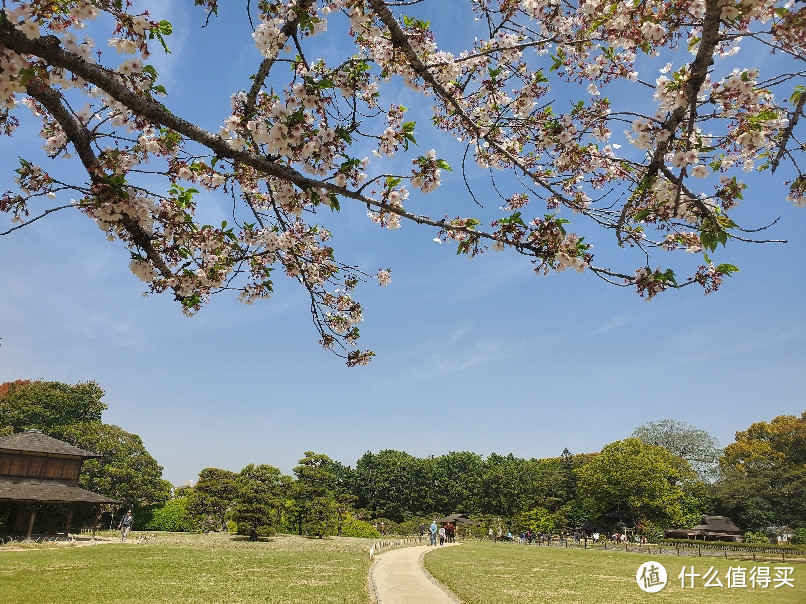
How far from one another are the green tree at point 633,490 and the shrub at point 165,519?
2723 cm

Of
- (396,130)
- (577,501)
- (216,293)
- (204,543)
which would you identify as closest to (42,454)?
(204,543)

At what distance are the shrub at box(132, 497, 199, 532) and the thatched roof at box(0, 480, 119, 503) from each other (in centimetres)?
586

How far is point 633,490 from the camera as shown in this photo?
34031mm

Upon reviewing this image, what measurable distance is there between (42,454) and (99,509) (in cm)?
495

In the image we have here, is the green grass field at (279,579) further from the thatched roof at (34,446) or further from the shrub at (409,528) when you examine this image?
the shrub at (409,528)

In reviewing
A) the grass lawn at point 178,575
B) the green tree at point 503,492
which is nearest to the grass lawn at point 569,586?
the grass lawn at point 178,575

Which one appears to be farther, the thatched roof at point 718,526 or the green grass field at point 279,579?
the thatched roof at point 718,526

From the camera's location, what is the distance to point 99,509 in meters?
24.7

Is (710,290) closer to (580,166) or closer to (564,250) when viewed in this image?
(564,250)

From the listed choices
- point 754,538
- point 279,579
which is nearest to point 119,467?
point 279,579

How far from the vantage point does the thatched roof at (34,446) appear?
20.9 m

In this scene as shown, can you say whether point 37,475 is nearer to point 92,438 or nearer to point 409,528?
point 92,438

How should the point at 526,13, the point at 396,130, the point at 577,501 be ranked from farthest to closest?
the point at 577,501
the point at 526,13
the point at 396,130

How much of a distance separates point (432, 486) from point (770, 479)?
25.0 m
